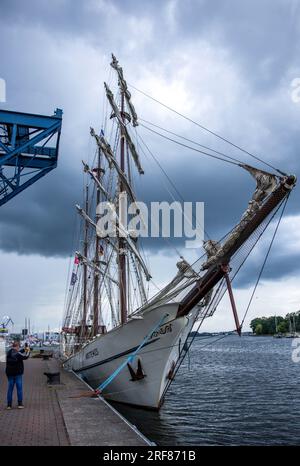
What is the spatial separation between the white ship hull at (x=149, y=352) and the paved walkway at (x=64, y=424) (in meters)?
3.61

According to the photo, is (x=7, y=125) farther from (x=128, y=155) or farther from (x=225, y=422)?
(x=225, y=422)

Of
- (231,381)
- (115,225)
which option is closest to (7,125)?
(115,225)

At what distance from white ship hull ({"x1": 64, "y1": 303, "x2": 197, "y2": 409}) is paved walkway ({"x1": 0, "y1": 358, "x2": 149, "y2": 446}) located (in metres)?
3.61

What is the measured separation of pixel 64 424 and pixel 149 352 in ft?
23.1

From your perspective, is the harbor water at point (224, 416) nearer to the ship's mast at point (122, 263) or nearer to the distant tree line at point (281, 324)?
the ship's mast at point (122, 263)

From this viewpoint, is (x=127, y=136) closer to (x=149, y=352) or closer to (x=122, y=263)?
(x=122, y=263)

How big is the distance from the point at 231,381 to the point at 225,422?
15.8m

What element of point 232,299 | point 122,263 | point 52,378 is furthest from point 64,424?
point 122,263

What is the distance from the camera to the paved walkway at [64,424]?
25.7ft

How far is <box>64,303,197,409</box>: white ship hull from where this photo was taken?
619 inches

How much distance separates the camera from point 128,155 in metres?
24.2

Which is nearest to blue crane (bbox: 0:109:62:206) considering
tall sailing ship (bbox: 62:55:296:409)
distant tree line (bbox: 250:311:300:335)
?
tall sailing ship (bbox: 62:55:296:409)

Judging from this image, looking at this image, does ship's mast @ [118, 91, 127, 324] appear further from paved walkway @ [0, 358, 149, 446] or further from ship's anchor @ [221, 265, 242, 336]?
paved walkway @ [0, 358, 149, 446]
